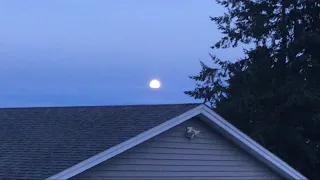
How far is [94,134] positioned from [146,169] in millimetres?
1361

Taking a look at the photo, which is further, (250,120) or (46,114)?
(250,120)

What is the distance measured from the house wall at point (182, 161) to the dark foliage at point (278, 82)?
10.4 meters

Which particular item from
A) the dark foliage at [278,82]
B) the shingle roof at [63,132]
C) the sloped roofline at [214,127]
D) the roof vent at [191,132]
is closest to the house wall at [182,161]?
the roof vent at [191,132]

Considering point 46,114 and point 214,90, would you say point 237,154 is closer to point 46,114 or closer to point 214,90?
point 46,114

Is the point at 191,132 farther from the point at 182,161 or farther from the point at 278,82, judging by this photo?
the point at 278,82

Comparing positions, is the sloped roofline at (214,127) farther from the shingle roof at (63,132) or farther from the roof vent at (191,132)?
the roof vent at (191,132)

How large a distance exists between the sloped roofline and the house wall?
0.26m

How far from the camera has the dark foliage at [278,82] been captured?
2786 centimetres

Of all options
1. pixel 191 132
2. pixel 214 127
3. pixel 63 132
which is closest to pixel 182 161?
pixel 191 132

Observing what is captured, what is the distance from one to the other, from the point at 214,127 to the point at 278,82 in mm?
13383

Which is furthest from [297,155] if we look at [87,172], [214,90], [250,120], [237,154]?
[87,172]

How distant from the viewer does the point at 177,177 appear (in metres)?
15.8

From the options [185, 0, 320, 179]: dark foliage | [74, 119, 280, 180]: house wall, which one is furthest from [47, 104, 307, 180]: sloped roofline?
[185, 0, 320, 179]: dark foliage

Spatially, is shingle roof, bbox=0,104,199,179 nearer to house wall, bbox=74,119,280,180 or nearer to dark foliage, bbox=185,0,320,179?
house wall, bbox=74,119,280,180
